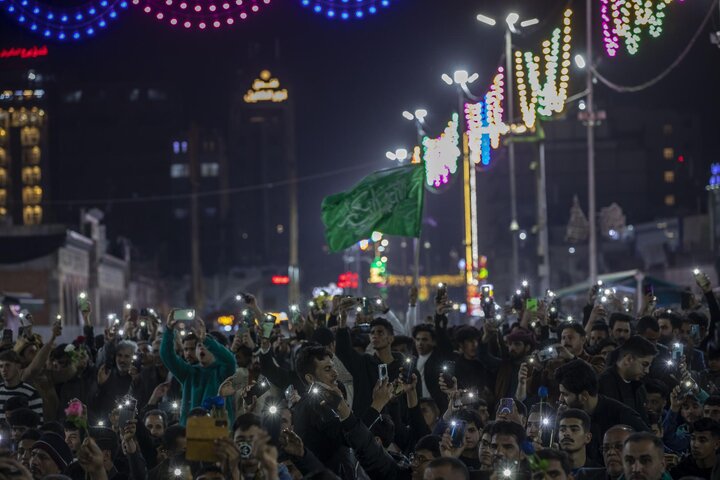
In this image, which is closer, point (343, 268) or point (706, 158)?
point (706, 158)

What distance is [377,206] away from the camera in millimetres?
17344

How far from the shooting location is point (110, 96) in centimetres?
11775

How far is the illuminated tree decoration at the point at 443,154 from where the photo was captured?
3350cm

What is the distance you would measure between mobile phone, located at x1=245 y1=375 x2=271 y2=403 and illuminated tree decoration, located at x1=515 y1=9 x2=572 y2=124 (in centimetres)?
1611

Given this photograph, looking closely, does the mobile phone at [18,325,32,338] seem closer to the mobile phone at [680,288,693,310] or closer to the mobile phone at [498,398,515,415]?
the mobile phone at [498,398,515,415]

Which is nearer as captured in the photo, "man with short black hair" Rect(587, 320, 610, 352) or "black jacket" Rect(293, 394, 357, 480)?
"black jacket" Rect(293, 394, 357, 480)

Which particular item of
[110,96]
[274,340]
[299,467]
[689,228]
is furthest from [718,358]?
[110,96]

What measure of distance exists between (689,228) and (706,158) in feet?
71.4

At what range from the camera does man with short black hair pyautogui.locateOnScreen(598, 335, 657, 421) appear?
9789 millimetres

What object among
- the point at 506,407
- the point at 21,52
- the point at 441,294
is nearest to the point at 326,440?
the point at 506,407

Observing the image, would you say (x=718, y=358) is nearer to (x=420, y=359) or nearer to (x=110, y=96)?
(x=420, y=359)

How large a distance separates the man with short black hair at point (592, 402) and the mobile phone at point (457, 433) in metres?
1.09

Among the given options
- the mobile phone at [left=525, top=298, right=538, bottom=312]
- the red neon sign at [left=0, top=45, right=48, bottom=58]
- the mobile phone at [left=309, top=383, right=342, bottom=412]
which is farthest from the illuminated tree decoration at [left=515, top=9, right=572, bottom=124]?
the red neon sign at [left=0, top=45, right=48, bottom=58]

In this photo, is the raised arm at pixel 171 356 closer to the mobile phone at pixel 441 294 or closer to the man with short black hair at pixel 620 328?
the mobile phone at pixel 441 294
